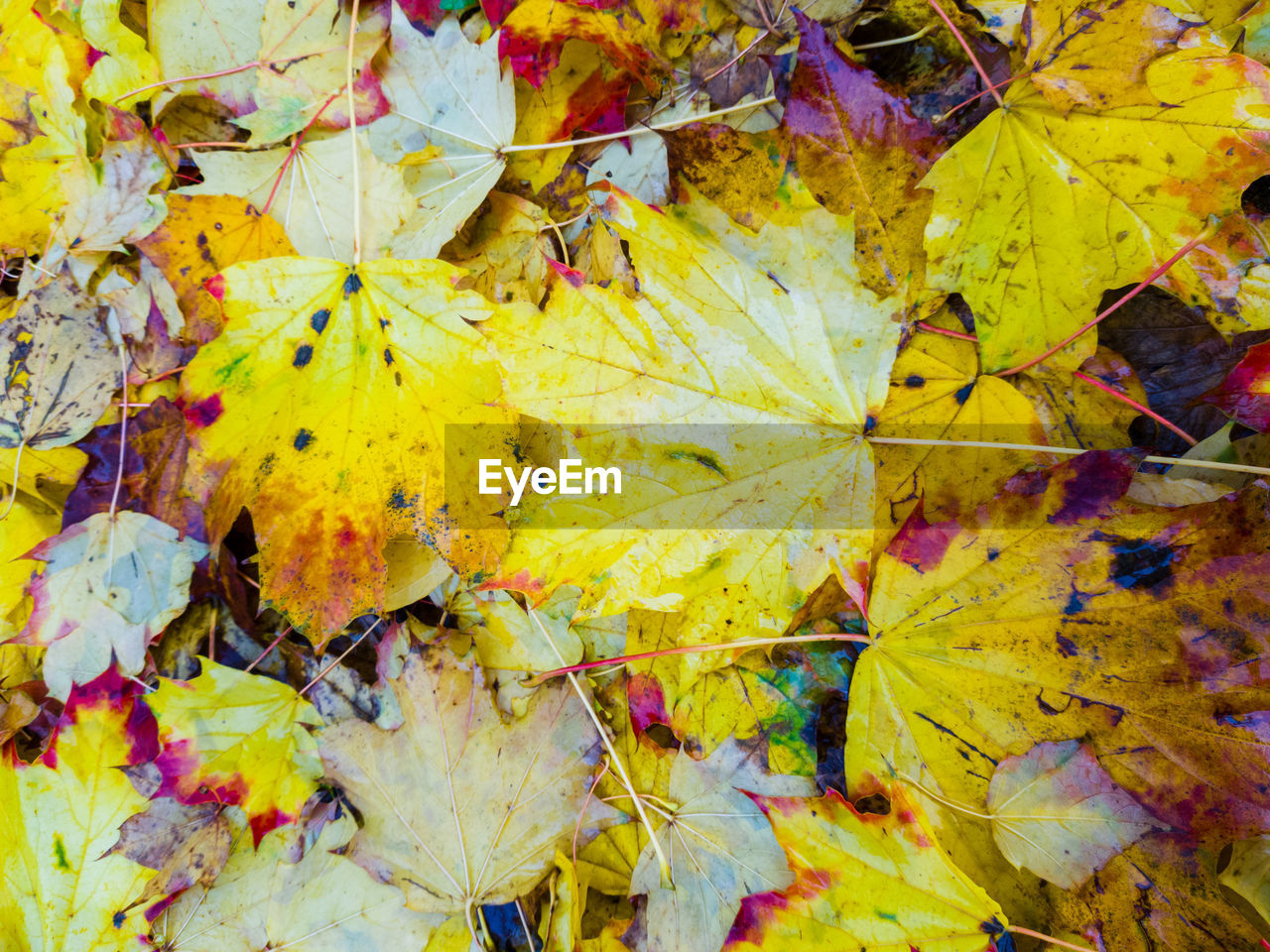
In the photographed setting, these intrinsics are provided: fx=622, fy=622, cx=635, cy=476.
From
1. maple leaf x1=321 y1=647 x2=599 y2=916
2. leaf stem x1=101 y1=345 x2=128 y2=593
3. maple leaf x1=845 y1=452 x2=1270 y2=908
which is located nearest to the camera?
maple leaf x1=845 y1=452 x2=1270 y2=908

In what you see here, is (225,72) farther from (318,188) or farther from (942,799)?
(942,799)

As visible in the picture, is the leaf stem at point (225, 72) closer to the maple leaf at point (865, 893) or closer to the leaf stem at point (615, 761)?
the leaf stem at point (615, 761)

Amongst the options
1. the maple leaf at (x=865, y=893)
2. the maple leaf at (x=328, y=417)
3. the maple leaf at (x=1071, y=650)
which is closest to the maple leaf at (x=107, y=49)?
the maple leaf at (x=328, y=417)

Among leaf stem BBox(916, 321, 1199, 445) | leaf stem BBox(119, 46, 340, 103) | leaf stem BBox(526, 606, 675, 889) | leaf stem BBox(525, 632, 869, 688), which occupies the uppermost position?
leaf stem BBox(119, 46, 340, 103)

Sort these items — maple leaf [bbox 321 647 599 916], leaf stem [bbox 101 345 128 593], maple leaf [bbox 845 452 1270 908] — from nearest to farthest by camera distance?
maple leaf [bbox 845 452 1270 908]
maple leaf [bbox 321 647 599 916]
leaf stem [bbox 101 345 128 593]

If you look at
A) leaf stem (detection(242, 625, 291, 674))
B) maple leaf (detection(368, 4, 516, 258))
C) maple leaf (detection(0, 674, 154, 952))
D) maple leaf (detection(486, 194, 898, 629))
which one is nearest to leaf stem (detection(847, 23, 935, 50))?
maple leaf (detection(486, 194, 898, 629))

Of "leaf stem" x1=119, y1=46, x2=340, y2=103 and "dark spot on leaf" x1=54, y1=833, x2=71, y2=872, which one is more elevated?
"leaf stem" x1=119, y1=46, x2=340, y2=103

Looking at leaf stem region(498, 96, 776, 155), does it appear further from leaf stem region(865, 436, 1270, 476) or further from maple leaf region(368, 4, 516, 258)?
leaf stem region(865, 436, 1270, 476)
